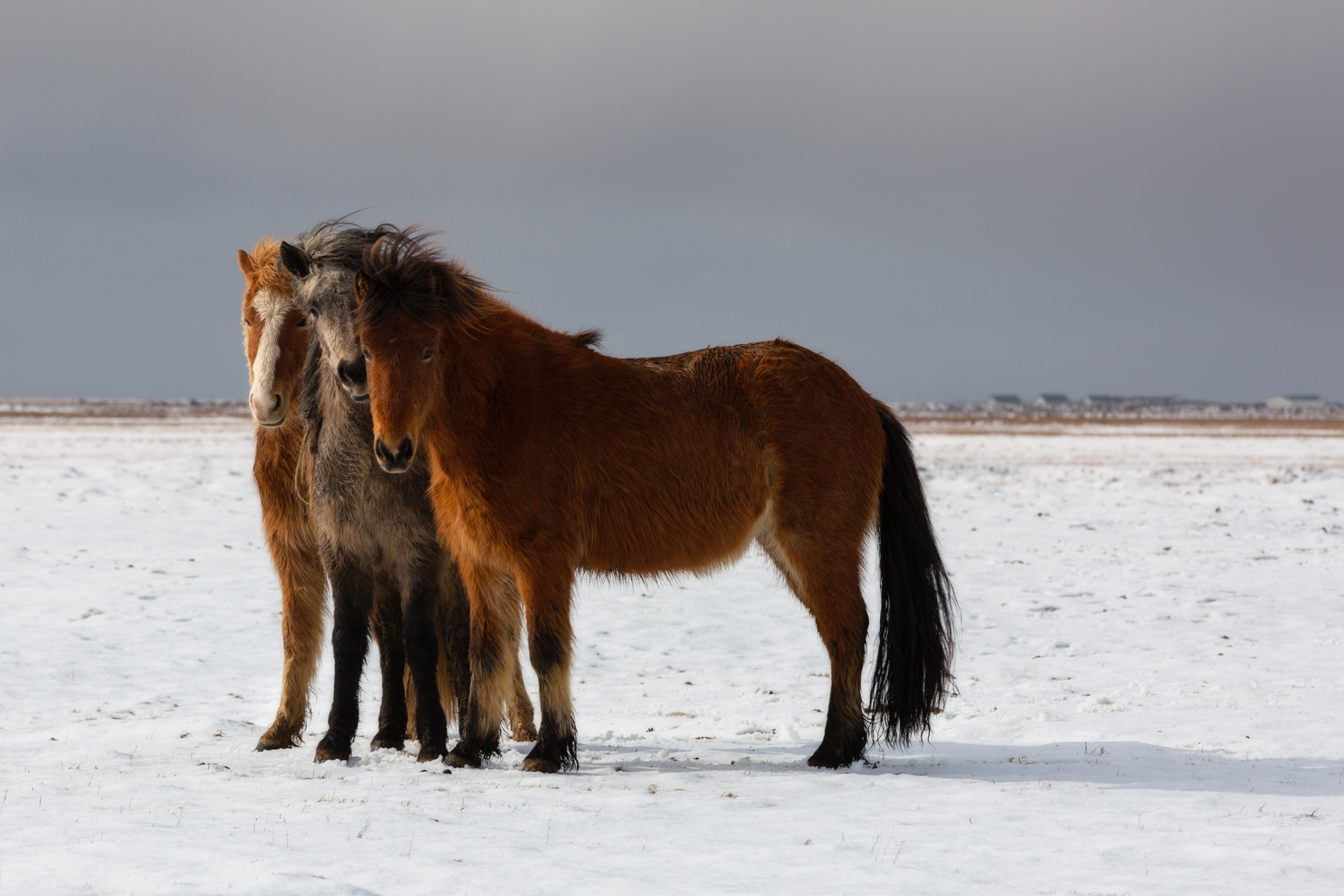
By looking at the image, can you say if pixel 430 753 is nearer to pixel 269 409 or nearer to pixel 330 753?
pixel 330 753

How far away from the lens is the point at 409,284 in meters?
5.56

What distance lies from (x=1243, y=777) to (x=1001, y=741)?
5.56 ft

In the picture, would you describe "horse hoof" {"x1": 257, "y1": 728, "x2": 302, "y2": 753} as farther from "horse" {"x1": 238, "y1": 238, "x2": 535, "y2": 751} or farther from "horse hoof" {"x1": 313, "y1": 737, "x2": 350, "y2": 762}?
"horse hoof" {"x1": 313, "y1": 737, "x2": 350, "y2": 762}

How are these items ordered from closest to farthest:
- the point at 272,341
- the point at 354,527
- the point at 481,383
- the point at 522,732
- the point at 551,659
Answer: the point at 551,659, the point at 481,383, the point at 354,527, the point at 272,341, the point at 522,732

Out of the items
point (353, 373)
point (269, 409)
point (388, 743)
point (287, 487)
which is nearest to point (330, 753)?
point (388, 743)

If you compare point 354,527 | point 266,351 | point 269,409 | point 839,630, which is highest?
point 266,351

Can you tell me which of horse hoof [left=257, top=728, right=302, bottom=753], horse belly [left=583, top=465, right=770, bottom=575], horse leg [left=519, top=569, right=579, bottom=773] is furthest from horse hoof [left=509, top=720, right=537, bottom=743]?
horse belly [left=583, top=465, right=770, bottom=575]

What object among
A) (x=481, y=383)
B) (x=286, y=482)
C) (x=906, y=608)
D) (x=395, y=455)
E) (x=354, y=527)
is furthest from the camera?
(x=286, y=482)

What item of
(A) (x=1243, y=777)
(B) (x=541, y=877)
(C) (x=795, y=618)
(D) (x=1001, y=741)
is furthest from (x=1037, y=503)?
(B) (x=541, y=877)

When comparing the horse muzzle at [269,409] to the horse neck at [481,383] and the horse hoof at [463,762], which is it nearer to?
the horse neck at [481,383]

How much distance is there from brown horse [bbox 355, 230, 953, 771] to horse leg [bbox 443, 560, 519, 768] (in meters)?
0.01

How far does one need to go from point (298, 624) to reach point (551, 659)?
194cm

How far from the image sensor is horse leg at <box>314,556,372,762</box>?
6086 millimetres

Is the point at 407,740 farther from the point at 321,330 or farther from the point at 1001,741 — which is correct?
the point at 1001,741
